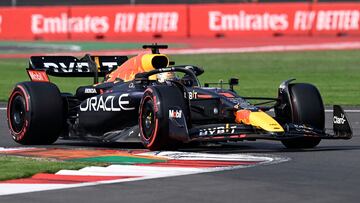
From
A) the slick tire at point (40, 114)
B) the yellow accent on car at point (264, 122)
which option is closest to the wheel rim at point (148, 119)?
the yellow accent on car at point (264, 122)

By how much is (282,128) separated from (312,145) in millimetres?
1068

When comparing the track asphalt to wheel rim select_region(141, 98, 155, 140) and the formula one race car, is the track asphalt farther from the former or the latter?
wheel rim select_region(141, 98, 155, 140)

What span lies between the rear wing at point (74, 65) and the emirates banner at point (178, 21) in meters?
26.4

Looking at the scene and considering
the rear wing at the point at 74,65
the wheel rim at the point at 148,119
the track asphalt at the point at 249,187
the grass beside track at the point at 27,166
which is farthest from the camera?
the rear wing at the point at 74,65

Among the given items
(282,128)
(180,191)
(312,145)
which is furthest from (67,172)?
(312,145)

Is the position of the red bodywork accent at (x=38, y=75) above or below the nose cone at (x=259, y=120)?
above

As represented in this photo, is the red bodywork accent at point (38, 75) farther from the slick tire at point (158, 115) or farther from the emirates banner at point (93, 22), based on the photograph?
the emirates banner at point (93, 22)

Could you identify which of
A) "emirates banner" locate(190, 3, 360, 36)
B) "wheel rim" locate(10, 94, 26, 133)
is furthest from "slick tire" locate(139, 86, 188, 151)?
"emirates banner" locate(190, 3, 360, 36)

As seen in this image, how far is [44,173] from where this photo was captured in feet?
36.8

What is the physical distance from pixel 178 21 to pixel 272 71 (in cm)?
1311

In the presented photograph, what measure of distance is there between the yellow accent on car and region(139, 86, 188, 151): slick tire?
79cm

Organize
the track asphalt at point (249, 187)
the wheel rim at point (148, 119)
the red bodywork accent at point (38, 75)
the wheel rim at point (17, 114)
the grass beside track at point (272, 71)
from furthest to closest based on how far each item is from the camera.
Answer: the grass beside track at point (272, 71)
the red bodywork accent at point (38, 75)
the wheel rim at point (17, 114)
the wheel rim at point (148, 119)
the track asphalt at point (249, 187)

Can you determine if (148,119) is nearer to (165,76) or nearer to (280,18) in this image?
(165,76)

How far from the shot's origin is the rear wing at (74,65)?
16.3m
